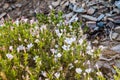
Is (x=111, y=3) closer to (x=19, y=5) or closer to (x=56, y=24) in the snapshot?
(x=56, y=24)

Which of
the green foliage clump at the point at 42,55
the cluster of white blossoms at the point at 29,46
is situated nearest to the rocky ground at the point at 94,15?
the green foliage clump at the point at 42,55

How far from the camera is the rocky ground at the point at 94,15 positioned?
5223 mm

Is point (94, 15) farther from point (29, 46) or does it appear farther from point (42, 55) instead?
point (29, 46)

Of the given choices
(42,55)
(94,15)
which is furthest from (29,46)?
(94,15)

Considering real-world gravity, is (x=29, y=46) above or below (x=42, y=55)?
above

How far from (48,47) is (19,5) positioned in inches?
108

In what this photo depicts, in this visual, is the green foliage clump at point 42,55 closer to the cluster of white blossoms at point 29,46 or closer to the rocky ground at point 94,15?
the cluster of white blossoms at point 29,46

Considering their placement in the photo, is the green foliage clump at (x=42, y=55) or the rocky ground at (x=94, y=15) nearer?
the green foliage clump at (x=42, y=55)

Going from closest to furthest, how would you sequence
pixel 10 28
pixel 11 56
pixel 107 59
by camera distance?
pixel 11 56 < pixel 107 59 < pixel 10 28

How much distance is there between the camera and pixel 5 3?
25.7 ft

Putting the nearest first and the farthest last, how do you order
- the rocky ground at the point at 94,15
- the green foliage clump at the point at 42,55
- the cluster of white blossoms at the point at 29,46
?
the green foliage clump at the point at 42,55 < the cluster of white blossoms at the point at 29,46 < the rocky ground at the point at 94,15

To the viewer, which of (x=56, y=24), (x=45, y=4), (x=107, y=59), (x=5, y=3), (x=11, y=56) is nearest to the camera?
(x=11, y=56)

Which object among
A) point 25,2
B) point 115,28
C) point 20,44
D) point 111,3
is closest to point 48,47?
point 20,44

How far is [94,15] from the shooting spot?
6262 millimetres
